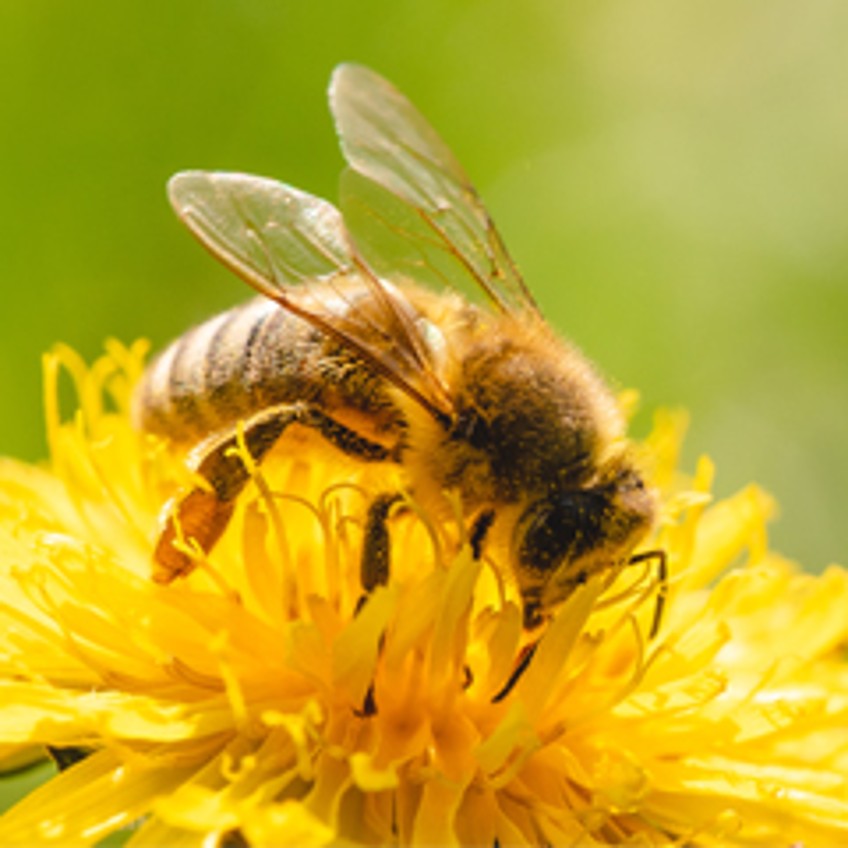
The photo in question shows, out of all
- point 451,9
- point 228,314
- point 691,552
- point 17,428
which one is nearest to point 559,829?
point 691,552

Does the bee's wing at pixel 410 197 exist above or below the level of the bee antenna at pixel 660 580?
above

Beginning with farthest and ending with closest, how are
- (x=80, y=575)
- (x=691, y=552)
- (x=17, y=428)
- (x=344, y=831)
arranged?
→ (x=17, y=428), (x=691, y=552), (x=80, y=575), (x=344, y=831)

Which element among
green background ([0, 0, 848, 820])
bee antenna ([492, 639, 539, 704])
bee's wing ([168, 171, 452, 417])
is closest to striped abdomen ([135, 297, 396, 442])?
bee's wing ([168, 171, 452, 417])

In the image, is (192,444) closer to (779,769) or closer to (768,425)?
(779,769)

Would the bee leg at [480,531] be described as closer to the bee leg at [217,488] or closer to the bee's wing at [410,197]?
the bee leg at [217,488]

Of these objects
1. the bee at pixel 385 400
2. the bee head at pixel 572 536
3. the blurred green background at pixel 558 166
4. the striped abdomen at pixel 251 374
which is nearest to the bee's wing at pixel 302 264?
the bee at pixel 385 400

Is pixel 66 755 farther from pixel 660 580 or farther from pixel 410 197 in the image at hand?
pixel 410 197

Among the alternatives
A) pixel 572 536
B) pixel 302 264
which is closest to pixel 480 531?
pixel 572 536
